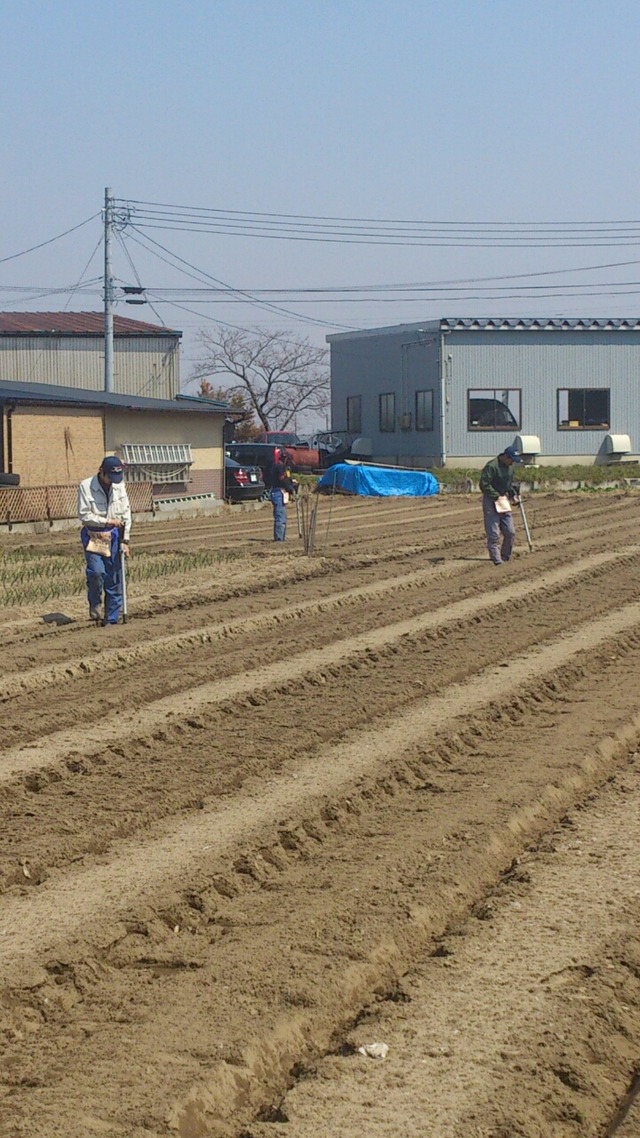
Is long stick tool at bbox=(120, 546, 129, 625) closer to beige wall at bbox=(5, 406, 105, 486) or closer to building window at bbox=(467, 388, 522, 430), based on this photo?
beige wall at bbox=(5, 406, 105, 486)

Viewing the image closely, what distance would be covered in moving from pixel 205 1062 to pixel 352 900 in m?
1.65

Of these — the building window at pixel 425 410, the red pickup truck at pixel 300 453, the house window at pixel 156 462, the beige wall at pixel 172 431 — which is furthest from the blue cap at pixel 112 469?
the building window at pixel 425 410

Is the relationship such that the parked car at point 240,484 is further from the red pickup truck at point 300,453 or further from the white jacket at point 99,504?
the white jacket at point 99,504

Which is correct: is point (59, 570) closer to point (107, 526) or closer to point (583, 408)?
point (107, 526)

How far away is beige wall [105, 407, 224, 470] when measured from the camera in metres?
31.4

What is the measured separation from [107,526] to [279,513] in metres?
9.41

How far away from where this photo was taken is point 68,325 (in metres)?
52.4

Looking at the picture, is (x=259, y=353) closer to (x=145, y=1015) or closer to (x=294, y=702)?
(x=294, y=702)

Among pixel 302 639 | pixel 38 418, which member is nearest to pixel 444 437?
pixel 38 418

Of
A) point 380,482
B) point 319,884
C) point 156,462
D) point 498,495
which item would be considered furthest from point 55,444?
point 319,884

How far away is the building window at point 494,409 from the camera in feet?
152

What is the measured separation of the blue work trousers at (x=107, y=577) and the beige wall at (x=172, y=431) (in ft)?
55.5

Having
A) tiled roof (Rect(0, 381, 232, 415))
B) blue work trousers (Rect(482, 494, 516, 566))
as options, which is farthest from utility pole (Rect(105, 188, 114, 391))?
blue work trousers (Rect(482, 494, 516, 566))

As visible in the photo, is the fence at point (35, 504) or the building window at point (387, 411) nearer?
the fence at point (35, 504)
